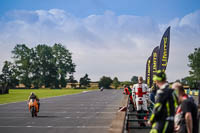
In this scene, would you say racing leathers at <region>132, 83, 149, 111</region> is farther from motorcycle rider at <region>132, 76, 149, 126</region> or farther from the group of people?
the group of people

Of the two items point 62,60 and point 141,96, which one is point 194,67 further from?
point 141,96

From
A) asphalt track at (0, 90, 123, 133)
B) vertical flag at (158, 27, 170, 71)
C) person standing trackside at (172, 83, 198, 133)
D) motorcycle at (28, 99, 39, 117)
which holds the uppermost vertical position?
vertical flag at (158, 27, 170, 71)

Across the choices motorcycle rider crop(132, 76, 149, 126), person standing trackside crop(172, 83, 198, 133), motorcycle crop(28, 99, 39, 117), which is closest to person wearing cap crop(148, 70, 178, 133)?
person standing trackside crop(172, 83, 198, 133)

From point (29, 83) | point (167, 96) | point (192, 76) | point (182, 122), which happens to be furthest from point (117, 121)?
point (29, 83)

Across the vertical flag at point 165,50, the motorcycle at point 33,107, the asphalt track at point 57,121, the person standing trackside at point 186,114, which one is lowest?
→ the asphalt track at point 57,121

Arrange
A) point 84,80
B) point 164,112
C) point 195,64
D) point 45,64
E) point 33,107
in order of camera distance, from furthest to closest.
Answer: point 84,80
point 45,64
point 195,64
point 33,107
point 164,112

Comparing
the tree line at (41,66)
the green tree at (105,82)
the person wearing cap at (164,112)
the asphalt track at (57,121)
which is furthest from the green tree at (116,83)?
the person wearing cap at (164,112)

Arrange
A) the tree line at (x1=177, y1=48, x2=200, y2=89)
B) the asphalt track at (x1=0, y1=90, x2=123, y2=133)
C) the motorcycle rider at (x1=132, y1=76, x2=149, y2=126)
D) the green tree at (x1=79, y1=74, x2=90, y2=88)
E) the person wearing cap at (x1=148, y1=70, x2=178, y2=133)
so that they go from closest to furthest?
the person wearing cap at (x1=148, y1=70, x2=178, y2=133)
the motorcycle rider at (x1=132, y1=76, x2=149, y2=126)
the asphalt track at (x1=0, y1=90, x2=123, y2=133)
the tree line at (x1=177, y1=48, x2=200, y2=89)
the green tree at (x1=79, y1=74, x2=90, y2=88)

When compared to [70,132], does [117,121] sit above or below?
above

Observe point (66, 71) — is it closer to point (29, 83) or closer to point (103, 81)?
point (29, 83)

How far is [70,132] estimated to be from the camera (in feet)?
33.9

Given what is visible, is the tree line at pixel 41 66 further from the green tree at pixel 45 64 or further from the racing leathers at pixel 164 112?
the racing leathers at pixel 164 112

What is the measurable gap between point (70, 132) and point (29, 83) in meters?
99.2

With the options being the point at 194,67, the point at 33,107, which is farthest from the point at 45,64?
the point at 33,107
